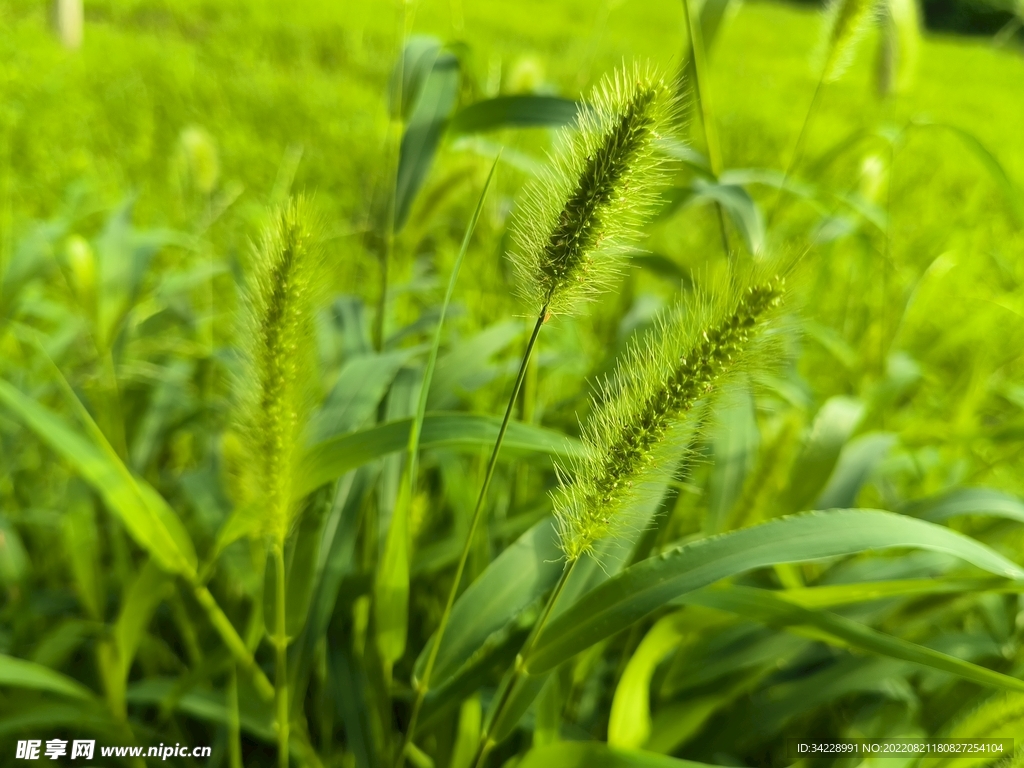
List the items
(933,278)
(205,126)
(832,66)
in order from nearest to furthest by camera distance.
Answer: (832,66) → (933,278) → (205,126)

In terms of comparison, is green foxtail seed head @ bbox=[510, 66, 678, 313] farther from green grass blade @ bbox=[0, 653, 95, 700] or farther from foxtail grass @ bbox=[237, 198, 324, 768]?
green grass blade @ bbox=[0, 653, 95, 700]

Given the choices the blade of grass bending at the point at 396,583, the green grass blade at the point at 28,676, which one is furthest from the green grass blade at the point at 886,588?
the green grass blade at the point at 28,676

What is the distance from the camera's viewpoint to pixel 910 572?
1058 millimetres

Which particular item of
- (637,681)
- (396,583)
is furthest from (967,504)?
(396,583)

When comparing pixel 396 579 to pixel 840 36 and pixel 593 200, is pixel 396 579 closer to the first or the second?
pixel 593 200

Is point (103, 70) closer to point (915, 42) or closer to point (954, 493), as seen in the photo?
point (915, 42)

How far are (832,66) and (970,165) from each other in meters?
4.40

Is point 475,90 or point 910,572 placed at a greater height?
point 475,90

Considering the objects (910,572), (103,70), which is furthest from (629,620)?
(103,70)

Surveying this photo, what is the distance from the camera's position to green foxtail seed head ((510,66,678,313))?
0.47 m

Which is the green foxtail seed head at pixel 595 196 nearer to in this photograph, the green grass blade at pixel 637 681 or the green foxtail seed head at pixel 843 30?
the green grass blade at pixel 637 681

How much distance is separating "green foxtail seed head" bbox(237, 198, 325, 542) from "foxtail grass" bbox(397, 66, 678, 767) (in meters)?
0.20

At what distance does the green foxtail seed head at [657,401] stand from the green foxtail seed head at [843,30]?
2.10 ft

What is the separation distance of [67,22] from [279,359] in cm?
508
